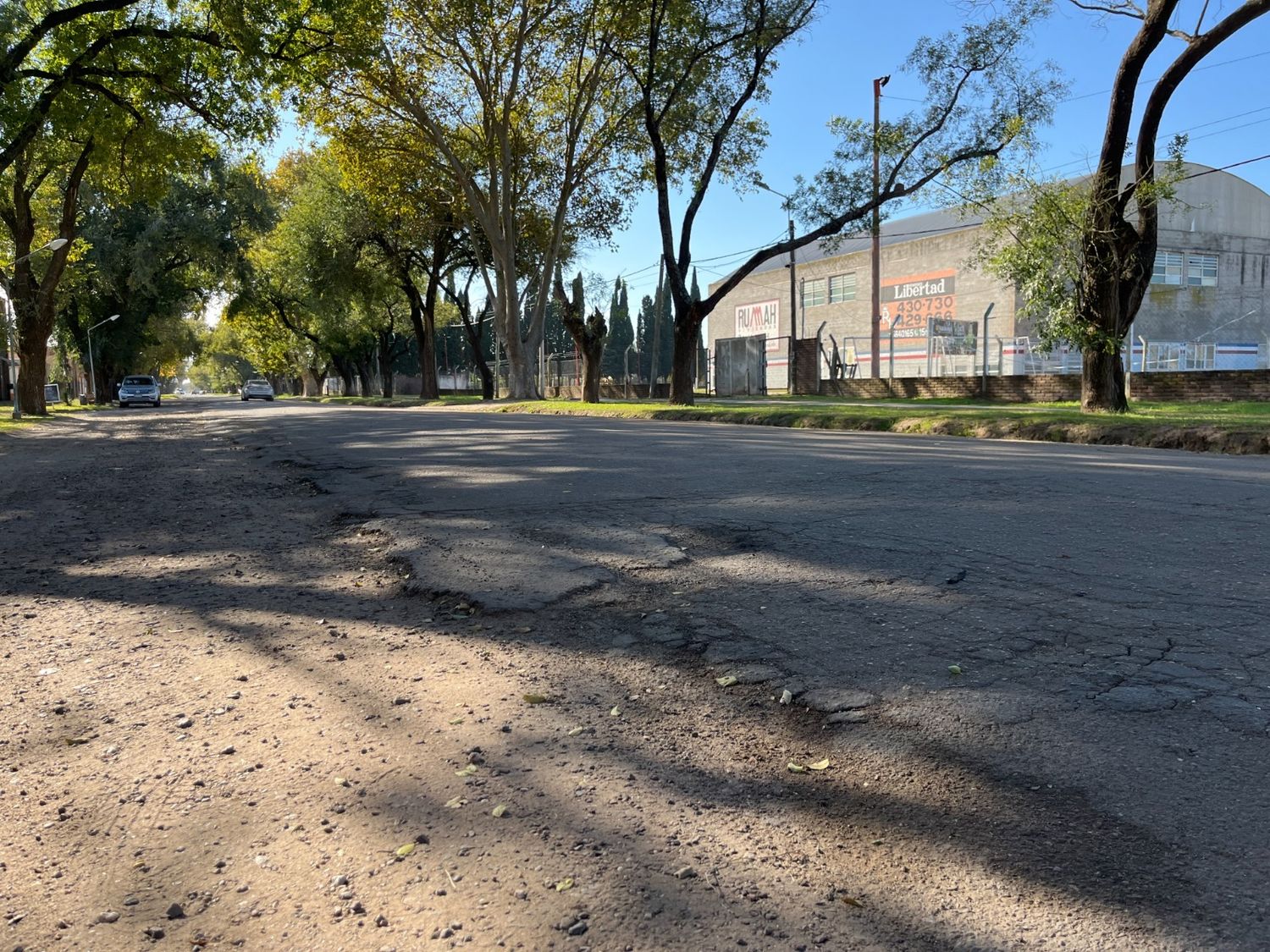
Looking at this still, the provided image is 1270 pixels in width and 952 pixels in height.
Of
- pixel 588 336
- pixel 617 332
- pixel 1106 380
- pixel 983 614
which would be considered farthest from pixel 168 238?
pixel 617 332

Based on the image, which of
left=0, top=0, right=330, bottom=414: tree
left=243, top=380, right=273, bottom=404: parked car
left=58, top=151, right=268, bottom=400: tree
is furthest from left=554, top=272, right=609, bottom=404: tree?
left=243, top=380, right=273, bottom=404: parked car

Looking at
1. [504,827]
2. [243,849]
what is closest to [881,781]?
[504,827]

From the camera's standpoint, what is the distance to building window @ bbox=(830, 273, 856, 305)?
51375mm

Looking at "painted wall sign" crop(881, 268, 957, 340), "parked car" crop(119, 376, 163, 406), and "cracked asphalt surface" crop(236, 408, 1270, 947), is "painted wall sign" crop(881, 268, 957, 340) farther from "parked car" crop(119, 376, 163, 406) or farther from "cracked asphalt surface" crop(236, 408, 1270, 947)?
"cracked asphalt surface" crop(236, 408, 1270, 947)

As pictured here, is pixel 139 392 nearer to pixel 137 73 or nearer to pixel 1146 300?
pixel 137 73

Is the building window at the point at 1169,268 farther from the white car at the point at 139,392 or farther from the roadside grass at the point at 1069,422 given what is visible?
the white car at the point at 139,392

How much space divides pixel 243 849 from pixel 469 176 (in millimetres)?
28589

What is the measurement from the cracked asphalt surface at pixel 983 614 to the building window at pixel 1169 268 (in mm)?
40247

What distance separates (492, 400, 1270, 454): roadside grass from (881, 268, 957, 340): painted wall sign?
87.0ft

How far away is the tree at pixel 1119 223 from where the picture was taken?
15.3 m

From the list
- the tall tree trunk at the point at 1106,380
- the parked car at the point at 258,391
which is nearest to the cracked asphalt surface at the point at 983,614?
the tall tree trunk at the point at 1106,380

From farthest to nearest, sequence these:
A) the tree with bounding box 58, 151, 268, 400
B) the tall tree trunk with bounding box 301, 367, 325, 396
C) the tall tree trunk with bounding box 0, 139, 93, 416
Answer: the tall tree trunk with bounding box 301, 367, 325, 396
the tree with bounding box 58, 151, 268, 400
the tall tree trunk with bounding box 0, 139, 93, 416

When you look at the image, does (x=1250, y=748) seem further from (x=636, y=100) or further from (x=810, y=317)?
(x=810, y=317)

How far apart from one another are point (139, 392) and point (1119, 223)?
149ft
